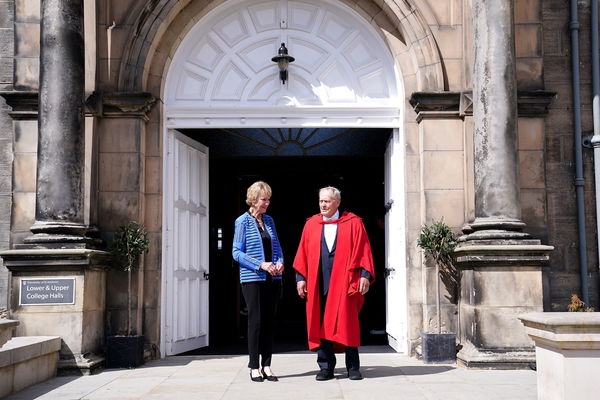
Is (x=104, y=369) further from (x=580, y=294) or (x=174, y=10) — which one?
(x=580, y=294)

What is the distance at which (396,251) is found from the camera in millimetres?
9539

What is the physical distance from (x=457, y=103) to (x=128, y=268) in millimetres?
4263

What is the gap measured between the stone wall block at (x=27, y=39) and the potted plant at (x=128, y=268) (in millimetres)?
2387

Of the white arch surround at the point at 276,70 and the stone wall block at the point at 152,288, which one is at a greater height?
the white arch surround at the point at 276,70

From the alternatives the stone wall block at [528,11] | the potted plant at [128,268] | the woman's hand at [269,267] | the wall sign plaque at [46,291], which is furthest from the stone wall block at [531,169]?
the wall sign plaque at [46,291]

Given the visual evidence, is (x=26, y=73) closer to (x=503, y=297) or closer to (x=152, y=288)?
(x=152, y=288)

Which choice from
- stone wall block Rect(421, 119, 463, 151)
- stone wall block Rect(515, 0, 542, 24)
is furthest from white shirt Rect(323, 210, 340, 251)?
stone wall block Rect(515, 0, 542, 24)

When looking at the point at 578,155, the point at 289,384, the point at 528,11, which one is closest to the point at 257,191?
the point at 289,384

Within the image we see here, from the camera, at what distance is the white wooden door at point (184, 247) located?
30.7ft

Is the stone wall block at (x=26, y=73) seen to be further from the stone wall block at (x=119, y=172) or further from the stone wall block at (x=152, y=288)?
the stone wall block at (x=152, y=288)

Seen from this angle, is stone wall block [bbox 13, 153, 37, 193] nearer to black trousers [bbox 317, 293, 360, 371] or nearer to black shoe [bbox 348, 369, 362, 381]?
black trousers [bbox 317, 293, 360, 371]

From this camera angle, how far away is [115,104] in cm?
903

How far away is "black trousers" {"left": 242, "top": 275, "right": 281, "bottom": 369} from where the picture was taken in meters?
6.93

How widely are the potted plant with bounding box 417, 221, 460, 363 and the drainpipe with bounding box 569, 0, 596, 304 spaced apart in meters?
1.72
